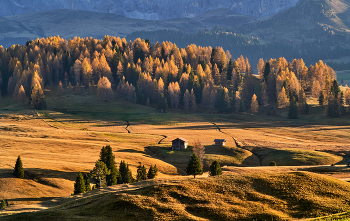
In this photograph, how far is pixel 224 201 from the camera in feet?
120


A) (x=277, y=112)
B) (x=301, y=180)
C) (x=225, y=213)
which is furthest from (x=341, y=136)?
(x=225, y=213)

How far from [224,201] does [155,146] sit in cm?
6816

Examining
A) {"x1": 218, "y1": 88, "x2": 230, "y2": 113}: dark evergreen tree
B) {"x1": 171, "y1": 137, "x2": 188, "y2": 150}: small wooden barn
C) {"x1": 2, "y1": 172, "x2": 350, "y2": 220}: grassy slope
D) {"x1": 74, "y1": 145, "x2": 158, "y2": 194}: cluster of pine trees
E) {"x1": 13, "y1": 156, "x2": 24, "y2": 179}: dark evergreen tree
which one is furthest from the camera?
{"x1": 218, "y1": 88, "x2": 230, "y2": 113}: dark evergreen tree

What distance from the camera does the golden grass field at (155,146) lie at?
146 ft

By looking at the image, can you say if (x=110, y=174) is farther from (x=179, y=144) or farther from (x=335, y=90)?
(x=335, y=90)

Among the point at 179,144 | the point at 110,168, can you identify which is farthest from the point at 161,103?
the point at 110,168

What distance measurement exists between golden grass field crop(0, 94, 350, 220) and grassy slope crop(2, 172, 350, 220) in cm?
23

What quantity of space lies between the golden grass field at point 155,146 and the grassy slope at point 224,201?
23cm

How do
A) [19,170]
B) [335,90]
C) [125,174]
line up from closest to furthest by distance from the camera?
[19,170] < [125,174] < [335,90]

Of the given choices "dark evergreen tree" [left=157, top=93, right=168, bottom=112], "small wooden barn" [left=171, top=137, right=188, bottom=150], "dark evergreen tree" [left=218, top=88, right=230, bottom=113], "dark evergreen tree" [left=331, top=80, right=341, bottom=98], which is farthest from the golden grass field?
"dark evergreen tree" [left=218, top=88, right=230, bottom=113]

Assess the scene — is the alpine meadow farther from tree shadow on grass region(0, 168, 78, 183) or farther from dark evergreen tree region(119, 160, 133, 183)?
dark evergreen tree region(119, 160, 133, 183)

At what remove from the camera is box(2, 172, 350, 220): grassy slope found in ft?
111

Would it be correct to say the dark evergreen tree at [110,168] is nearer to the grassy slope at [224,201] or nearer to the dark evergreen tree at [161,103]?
the grassy slope at [224,201]

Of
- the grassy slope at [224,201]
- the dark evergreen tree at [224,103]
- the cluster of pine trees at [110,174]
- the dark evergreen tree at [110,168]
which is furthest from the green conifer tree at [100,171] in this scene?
the dark evergreen tree at [224,103]
